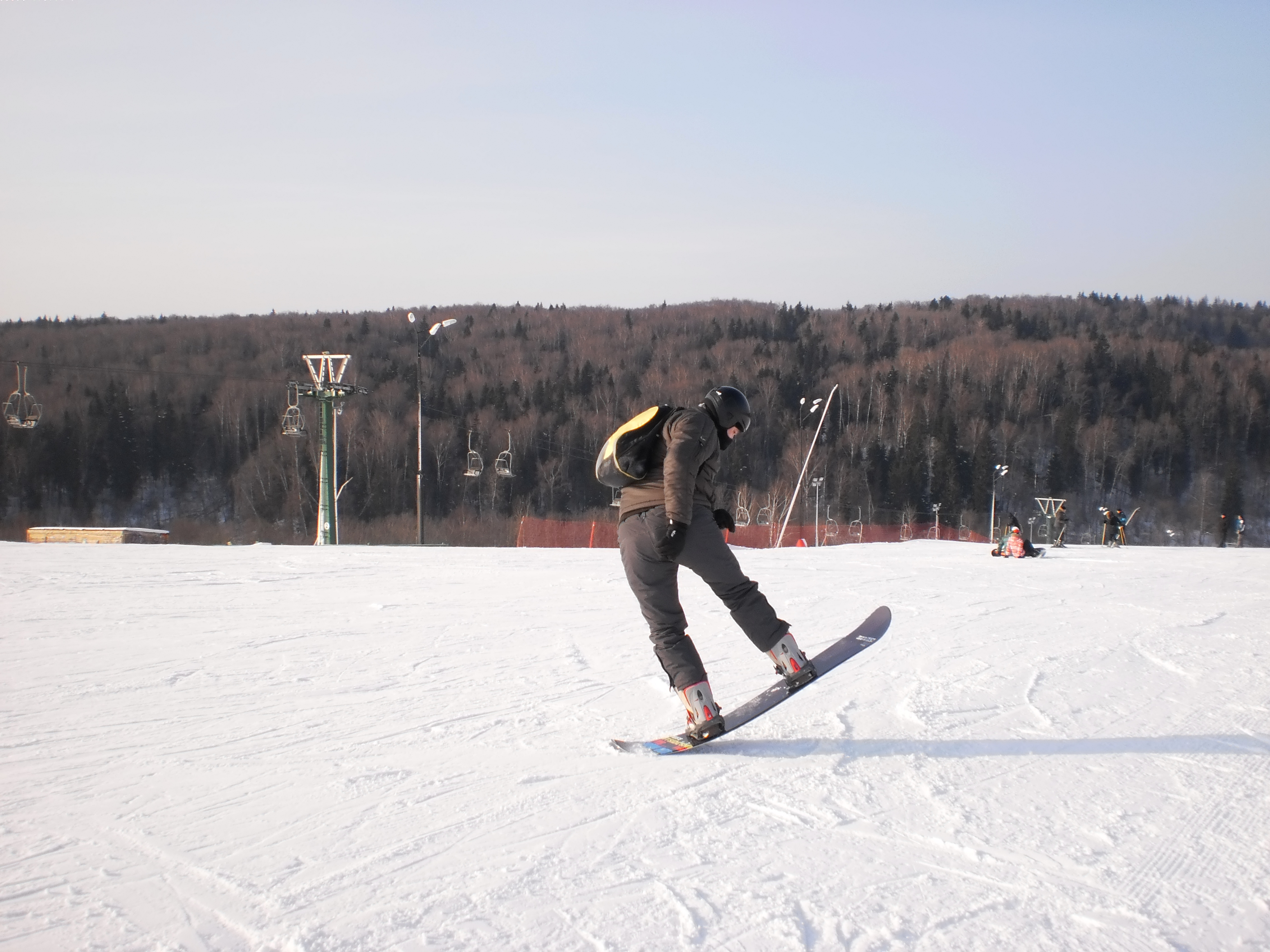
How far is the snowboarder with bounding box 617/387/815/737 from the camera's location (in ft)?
11.2

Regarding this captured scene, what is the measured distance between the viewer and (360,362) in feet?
317

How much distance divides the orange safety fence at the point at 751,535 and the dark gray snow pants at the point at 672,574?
12652mm

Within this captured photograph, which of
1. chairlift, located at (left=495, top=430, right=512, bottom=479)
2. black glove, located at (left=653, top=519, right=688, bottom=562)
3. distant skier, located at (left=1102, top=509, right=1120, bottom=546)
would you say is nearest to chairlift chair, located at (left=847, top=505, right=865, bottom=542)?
chairlift, located at (left=495, top=430, right=512, bottom=479)

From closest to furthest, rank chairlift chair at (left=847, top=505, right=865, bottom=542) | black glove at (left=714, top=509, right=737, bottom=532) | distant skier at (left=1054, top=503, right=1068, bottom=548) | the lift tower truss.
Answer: black glove at (left=714, top=509, right=737, bottom=532) < distant skier at (left=1054, top=503, right=1068, bottom=548) < the lift tower truss < chairlift chair at (left=847, top=505, right=865, bottom=542)

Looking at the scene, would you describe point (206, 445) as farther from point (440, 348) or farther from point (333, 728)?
point (333, 728)

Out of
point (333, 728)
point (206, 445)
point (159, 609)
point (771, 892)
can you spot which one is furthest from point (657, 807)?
point (206, 445)

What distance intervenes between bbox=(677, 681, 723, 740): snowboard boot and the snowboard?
0.02 m

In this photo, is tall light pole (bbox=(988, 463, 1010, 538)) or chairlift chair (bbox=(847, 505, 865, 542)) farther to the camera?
chairlift chair (bbox=(847, 505, 865, 542))

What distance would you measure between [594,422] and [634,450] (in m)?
75.7

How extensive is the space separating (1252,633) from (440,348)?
326 ft

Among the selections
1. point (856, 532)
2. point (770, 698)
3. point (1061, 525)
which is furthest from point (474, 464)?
point (770, 698)

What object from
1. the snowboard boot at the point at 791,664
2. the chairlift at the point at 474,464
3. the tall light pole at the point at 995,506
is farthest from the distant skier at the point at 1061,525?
the snowboard boot at the point at 791,664

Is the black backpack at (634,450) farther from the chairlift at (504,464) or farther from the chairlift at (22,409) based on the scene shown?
the chairlift at (504,464)

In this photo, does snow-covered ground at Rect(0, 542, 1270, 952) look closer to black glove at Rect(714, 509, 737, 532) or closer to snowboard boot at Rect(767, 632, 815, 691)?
snowboard boot at Rect(767, 632, 815, 691)
